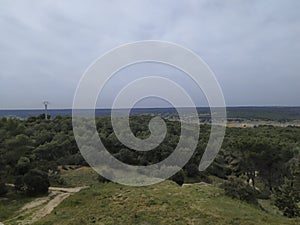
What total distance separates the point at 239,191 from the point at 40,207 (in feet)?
42.6

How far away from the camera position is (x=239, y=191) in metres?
21.2

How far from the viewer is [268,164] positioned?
3231 centimetres

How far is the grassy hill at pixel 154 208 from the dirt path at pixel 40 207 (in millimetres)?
851

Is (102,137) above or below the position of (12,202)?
above

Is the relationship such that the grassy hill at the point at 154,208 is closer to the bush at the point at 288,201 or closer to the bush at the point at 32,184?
the bush at the point at 288,201

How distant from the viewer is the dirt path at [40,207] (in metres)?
17.5

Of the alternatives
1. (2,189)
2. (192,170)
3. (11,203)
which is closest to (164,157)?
(192,170)

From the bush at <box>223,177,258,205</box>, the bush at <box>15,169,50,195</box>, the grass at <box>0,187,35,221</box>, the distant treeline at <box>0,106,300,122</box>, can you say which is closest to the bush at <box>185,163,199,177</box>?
the distant treeline at <box>0,106,300,122</box>

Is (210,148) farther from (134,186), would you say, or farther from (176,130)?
(134,186)

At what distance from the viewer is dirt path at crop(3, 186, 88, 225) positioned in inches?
688

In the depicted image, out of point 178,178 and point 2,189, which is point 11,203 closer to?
point 2,189

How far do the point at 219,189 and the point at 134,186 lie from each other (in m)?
6.14

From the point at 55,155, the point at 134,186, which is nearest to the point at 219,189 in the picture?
the point at 134,186

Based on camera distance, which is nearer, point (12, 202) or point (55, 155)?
point (12, 202)
